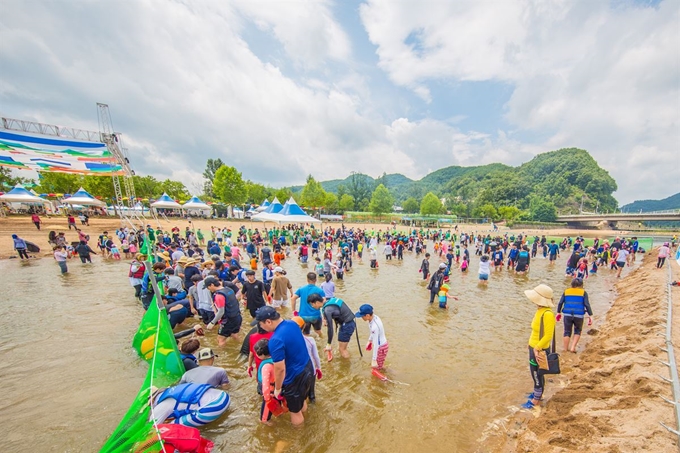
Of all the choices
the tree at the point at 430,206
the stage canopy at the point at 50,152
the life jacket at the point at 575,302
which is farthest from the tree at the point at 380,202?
the life jacket at the point at 575,302

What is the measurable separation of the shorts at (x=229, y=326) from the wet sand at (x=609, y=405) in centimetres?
497

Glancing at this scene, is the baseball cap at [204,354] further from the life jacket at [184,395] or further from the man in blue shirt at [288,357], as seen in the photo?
the man in blue shirt at [288,357]

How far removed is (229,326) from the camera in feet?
18.6

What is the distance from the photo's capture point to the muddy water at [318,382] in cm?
348

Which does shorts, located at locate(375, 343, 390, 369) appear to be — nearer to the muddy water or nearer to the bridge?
the muddy water

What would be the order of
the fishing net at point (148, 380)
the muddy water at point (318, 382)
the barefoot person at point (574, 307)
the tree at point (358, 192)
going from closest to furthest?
the fishing net at point (148, 380), the muddy water at point (318, 382), the barefoot person at point (574, 307), the tree at point (358, 192)

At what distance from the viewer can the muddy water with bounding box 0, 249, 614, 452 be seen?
11.4 feet

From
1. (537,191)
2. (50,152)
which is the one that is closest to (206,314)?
(50,152)

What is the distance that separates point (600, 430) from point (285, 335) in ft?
12.5

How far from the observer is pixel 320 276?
11.8 m

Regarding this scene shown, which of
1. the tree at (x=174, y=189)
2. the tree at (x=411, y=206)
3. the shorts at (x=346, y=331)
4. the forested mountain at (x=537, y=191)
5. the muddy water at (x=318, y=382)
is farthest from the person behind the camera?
the tree at (x=411, y=206)

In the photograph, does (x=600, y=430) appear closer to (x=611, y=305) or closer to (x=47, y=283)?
(x=611, y=305)

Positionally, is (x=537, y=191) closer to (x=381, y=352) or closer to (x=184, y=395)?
(x=381, y=352)

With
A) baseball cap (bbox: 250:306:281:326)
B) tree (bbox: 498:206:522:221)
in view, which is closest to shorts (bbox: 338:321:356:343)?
baseball cap (bbox: 250:306:281:326)
